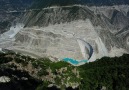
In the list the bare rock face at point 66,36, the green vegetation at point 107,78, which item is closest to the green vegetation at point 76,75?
the green vegetation at point 107,78

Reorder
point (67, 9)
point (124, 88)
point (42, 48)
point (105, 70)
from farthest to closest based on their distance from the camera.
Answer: point (67, 9)
point (42, 48)
point (105, 70)
point (124, 88)

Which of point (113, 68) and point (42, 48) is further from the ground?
point (113, 68)

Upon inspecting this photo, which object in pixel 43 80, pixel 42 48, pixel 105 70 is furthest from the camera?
pixel 42 48

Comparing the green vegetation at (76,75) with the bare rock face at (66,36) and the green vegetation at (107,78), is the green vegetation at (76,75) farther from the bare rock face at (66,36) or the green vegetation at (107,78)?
the bare rock face at (66,36)

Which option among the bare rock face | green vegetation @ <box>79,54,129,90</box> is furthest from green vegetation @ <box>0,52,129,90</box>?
the bare rock face

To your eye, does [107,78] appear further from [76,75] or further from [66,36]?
[66,36]

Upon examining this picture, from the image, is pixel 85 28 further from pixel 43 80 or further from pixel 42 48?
pixel 43 80

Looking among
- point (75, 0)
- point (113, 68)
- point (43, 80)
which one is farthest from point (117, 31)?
point (43, 80)

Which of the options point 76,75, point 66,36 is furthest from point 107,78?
point 66,36
